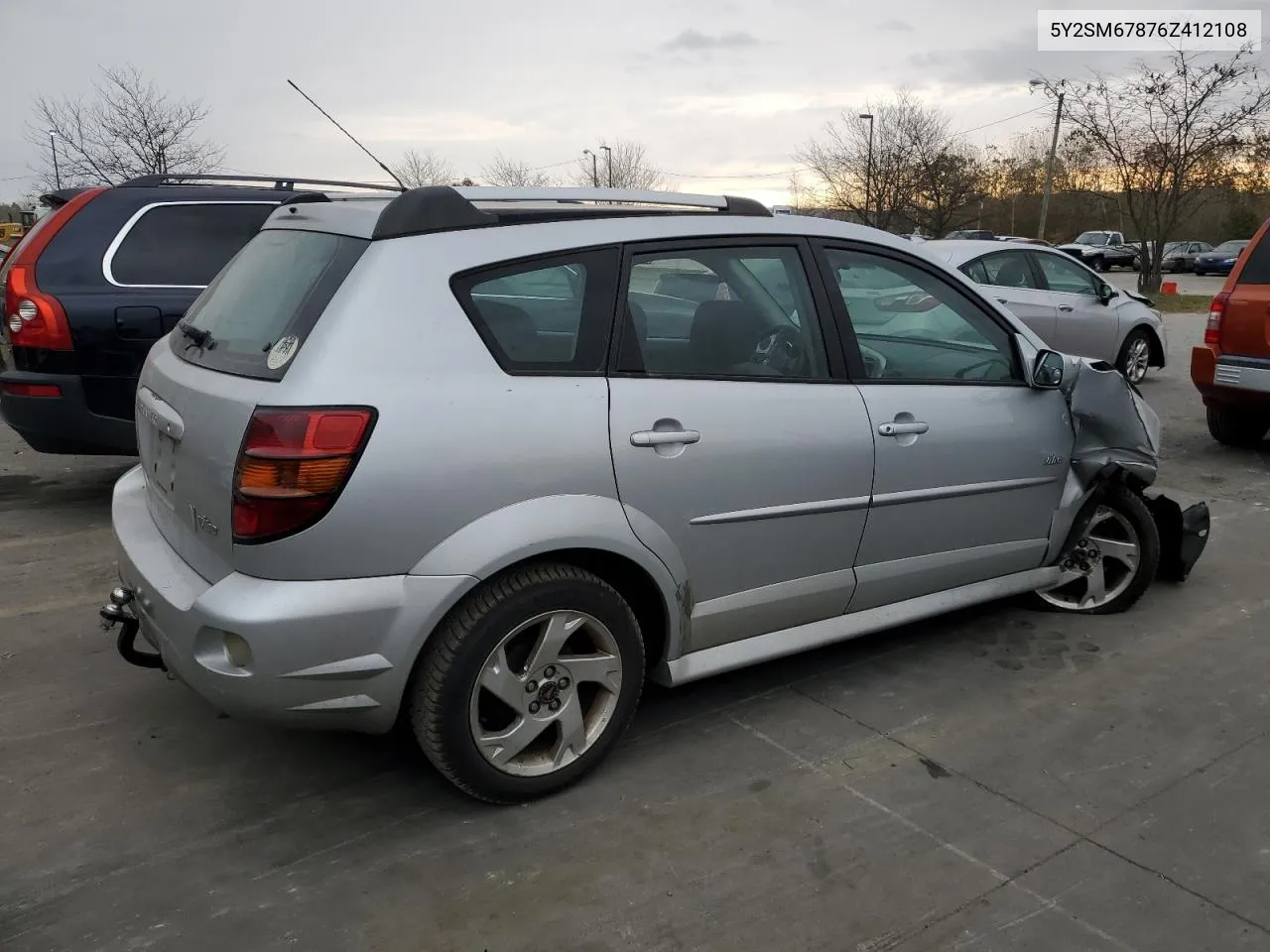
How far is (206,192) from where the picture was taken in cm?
598

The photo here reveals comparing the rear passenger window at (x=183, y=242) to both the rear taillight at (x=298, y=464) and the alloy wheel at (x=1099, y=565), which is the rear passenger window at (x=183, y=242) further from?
the alloy wheel at (x=1099, y=565)

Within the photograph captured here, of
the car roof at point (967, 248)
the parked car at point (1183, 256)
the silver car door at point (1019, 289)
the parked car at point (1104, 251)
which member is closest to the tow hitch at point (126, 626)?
the car roof at point (967, 248)

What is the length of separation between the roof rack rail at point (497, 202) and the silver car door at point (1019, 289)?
6.97 m

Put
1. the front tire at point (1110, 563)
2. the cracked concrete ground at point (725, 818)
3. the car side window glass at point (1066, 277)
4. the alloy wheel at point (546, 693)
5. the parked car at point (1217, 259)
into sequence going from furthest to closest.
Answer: the parked car at point (1217, 259) < the car side window glass at point (1066, 277) < the front tire at point (1110, 563) < the alloy wheel at point (546, 693) < the cracked concrete ground at point (725, 818)

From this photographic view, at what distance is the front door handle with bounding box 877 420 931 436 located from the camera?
3475 millimetres

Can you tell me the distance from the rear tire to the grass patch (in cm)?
1504

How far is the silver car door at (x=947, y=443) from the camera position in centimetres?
354

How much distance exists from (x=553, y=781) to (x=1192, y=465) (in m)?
6.34

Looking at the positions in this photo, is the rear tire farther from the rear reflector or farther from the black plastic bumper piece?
the rear reflector

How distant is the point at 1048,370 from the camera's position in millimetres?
3914

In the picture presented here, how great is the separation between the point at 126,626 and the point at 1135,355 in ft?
35.1

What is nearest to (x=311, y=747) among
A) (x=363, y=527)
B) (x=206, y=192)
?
(x=363, y=527)

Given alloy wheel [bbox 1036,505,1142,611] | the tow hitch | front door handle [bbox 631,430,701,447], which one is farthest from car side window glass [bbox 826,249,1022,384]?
the tow hitch

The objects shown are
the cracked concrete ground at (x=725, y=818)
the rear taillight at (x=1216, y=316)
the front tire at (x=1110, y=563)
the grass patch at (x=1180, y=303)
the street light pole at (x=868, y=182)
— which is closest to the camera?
the cracked concrete ground at (x=725, y=818)
